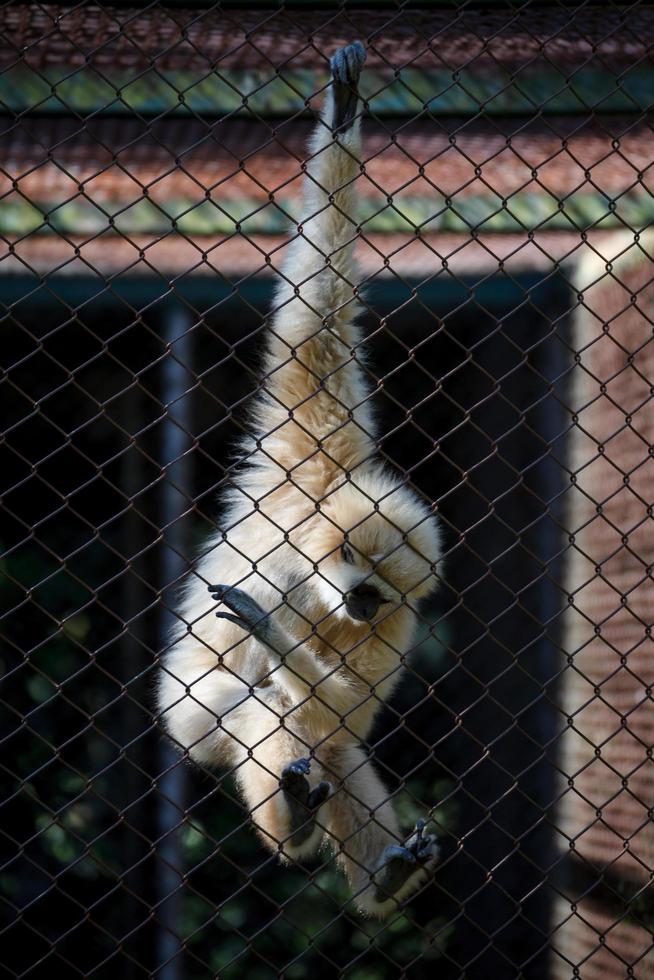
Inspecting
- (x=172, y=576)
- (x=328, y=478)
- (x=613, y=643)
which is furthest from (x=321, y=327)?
(x=613, y=643)

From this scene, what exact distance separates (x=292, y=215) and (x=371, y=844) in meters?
2.59

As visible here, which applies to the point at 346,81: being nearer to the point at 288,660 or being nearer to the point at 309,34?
the point at 309,34

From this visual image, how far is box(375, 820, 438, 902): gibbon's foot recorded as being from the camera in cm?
303

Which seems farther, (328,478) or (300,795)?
(328,478)

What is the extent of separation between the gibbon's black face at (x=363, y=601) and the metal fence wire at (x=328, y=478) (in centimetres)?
1

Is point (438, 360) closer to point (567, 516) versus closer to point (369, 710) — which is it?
point (567, 516)

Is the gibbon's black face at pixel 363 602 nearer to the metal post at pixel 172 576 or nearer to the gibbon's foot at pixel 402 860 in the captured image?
the gibbon's foot at pixel 402 860

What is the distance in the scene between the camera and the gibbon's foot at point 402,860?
303 cm

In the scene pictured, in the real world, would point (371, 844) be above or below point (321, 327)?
below

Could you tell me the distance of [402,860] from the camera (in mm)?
3055

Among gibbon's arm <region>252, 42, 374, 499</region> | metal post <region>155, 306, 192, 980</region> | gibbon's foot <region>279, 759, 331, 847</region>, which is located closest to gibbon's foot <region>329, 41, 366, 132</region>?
gibbon's arm <region>252, 42, 374, 499</region>

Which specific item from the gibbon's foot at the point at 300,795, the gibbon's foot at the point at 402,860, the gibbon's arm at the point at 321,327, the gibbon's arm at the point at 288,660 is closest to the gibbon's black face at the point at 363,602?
the gibbon's arm at the point at 288,660

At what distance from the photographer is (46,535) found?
5.94m

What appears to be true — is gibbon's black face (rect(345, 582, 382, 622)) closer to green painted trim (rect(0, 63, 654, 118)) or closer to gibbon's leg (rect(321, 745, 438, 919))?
gibbon's leg (rect(321, 745, 438, 919))
